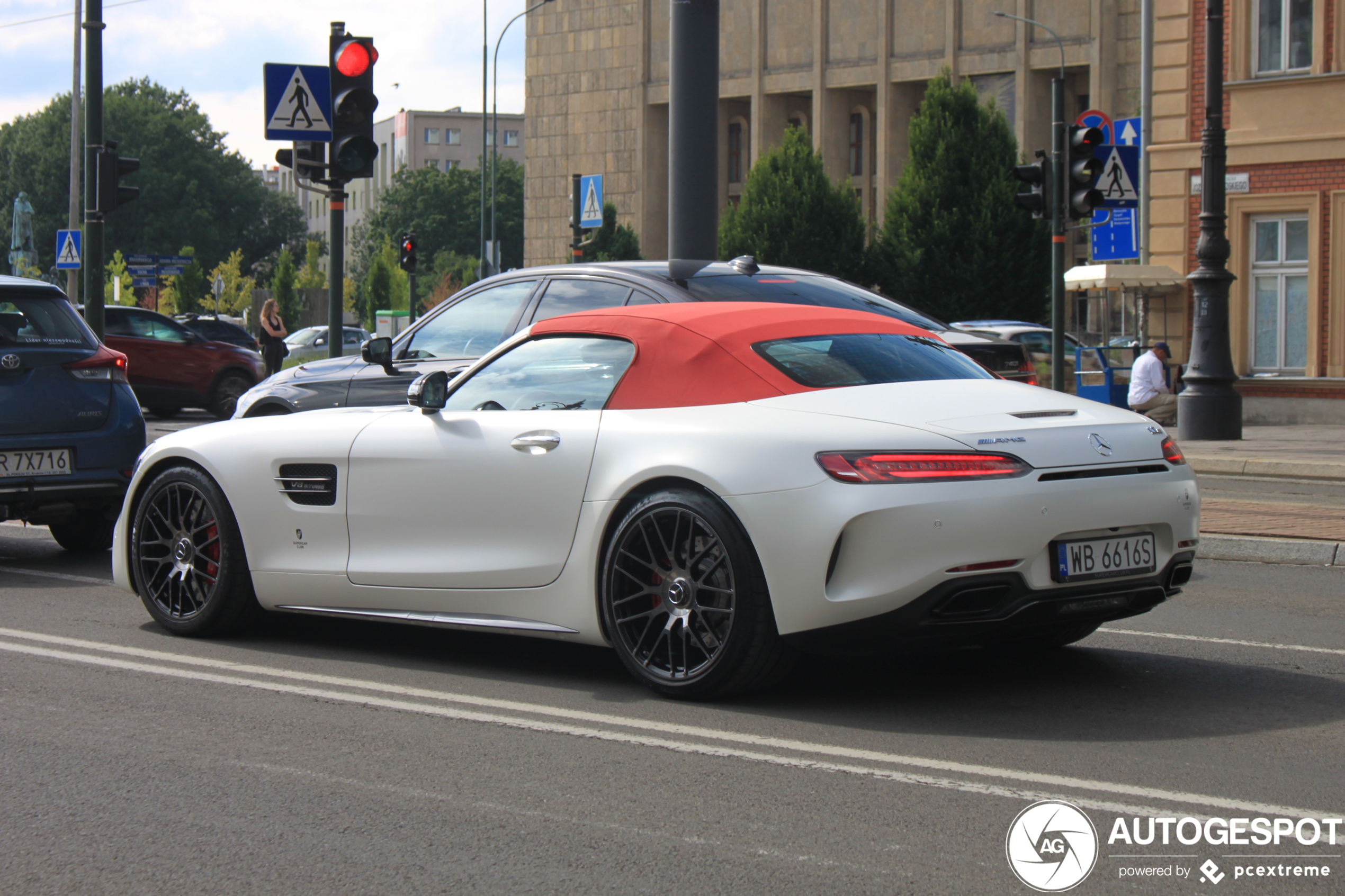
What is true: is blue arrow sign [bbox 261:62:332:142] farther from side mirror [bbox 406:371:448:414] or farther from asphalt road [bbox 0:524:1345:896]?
side mirror [bbox 406:371:448:414]

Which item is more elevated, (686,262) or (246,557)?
(686,262)

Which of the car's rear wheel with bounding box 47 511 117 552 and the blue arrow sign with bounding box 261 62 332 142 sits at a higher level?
the blue arrow sign with bounding box 261 62 332 142

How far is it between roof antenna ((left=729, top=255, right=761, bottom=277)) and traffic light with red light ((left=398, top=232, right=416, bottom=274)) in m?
26.4

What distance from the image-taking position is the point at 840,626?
5.09m

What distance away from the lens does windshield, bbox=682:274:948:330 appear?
8297 millimetres

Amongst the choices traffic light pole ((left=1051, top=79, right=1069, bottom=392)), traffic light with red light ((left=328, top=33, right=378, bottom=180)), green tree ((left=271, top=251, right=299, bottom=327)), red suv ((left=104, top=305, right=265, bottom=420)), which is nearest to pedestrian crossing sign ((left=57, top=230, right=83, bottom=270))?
red suv ((left=104, top=305, right=265, bottom=420))

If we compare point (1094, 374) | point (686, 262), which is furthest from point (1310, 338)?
point (686, 262)

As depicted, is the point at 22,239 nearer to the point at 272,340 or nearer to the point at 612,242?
the point at 612,242

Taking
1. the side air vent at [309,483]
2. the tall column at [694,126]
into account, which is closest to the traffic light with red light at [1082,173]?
the tall column at [694,126]

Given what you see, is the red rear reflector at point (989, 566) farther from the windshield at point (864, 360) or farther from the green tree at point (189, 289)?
the green tree at point (189, 289)

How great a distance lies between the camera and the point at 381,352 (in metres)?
9.34

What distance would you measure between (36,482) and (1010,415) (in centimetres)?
608

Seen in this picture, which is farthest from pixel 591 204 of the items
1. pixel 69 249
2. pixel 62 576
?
pixel 62 576

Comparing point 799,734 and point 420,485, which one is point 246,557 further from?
point 799,734
